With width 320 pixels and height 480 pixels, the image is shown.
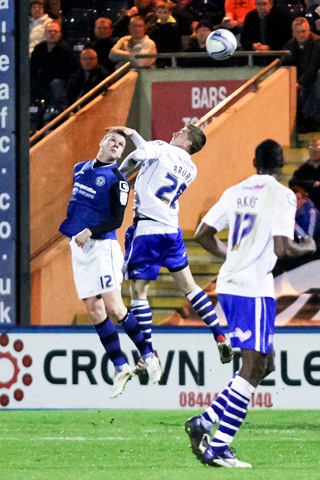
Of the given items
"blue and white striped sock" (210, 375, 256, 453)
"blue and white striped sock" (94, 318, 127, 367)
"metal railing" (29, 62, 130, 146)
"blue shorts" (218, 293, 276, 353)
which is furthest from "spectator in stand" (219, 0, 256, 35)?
"blue and white striped sock" (210, 375, 256, 453)

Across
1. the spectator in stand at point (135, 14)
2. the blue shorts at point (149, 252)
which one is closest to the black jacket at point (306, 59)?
the spectator in stand at point (135, 14)

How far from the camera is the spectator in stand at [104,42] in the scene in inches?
438

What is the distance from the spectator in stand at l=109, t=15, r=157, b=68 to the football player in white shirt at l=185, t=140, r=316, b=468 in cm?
499

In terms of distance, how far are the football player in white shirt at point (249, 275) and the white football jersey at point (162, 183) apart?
2451mm

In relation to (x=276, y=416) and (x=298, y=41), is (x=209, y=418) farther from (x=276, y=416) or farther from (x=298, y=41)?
(x=298, y=41)

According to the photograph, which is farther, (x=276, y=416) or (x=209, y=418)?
(x=276, y=416)

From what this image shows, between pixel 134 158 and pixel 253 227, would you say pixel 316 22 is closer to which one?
pixel 134 158

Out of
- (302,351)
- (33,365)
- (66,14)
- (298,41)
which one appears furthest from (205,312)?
(66,14)

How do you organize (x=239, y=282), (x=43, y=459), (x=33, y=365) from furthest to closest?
1. (x=33, y=365)
2. (x=43, y=459)
3. (x=239, y=282)

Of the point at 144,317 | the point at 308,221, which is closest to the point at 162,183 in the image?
the point at 144,317

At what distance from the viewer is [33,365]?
8.80 m

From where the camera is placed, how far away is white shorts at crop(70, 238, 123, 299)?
8.37 m

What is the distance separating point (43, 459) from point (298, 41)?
5355 mm

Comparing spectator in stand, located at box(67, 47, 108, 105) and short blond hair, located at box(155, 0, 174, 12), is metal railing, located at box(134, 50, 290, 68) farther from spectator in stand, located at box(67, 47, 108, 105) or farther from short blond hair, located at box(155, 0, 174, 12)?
short blond hair, located at box(155, 0, 174, 12)
